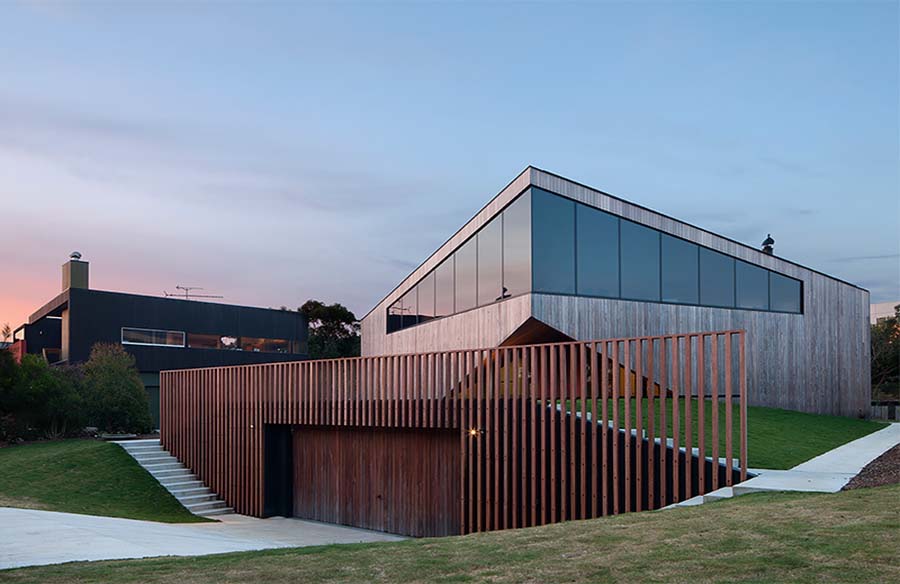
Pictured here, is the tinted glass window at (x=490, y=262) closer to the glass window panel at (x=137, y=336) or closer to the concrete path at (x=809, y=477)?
the concrete path at (x=809, y=477)

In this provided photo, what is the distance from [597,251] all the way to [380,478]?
721 centimetres

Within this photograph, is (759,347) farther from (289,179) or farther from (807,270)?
(289,179)

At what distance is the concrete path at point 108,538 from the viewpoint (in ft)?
26.8

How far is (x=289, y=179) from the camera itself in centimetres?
2316

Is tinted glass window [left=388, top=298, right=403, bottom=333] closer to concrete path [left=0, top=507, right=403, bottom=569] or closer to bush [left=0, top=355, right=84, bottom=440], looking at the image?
bush [left=0, top=355, right=84, bottom=440]

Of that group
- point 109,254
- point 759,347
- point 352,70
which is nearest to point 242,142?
point 352,70

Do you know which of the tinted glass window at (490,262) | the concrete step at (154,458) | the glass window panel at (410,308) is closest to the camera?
the tinted glass window at (490,262)

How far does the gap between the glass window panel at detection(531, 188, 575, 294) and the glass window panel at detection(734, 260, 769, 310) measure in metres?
5.55

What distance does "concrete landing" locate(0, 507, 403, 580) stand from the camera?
8156mm

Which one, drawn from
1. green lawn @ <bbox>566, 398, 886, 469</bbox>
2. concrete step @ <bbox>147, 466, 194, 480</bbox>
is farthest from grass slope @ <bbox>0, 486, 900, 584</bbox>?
concrete step @ <bbox>147, 466, 194, 480</bbox>

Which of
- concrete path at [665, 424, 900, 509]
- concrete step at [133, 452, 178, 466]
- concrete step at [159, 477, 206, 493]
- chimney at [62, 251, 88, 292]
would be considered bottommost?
concrete step at [159, 477, 206, 493]

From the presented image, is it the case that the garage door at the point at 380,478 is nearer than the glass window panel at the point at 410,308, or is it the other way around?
the garage door at the point at 380,478

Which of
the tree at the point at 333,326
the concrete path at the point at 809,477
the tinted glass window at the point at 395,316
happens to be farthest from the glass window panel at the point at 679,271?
the tree at the point at 333,326

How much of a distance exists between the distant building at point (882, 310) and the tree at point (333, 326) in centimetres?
3416
